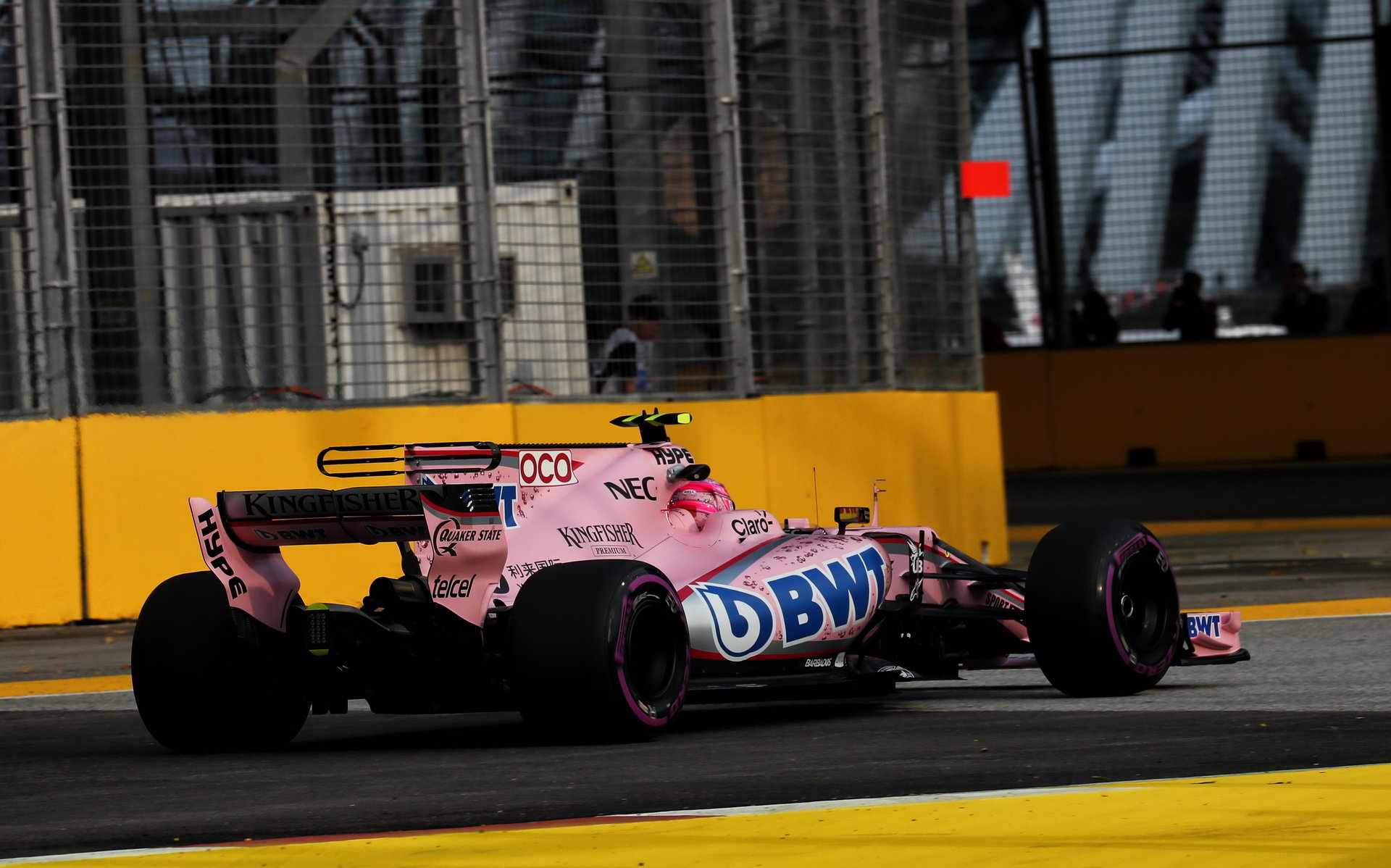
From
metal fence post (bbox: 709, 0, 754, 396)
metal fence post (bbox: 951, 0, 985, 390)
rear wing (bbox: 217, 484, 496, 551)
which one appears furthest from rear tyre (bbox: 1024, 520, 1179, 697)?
metal fence post (bbox: 951, 0, 985, 390)

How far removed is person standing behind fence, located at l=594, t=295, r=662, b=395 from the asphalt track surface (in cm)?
468

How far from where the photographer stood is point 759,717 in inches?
321

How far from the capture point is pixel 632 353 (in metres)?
13.7

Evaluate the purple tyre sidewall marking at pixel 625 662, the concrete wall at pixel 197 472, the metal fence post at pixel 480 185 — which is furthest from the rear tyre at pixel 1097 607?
the metal fence post at pixel 480 185

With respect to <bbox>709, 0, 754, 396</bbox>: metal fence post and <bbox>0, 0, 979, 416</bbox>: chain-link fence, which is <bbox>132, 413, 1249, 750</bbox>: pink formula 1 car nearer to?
<bbox>0, 0, 979, 416</bbox>: chain-link fence

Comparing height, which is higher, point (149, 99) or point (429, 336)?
point (149, 99)

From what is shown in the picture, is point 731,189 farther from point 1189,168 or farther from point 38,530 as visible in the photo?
point 1189,168

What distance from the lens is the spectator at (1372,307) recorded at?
84.6 ft

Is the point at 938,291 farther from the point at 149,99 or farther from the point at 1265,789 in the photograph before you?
the point at 1265,789

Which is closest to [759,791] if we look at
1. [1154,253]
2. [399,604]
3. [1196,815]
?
[1196,815]

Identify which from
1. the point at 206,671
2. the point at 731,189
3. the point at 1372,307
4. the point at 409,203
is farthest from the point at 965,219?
the point at 1372,307

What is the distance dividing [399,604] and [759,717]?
179cm

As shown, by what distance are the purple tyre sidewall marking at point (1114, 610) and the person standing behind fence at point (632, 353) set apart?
593 cm

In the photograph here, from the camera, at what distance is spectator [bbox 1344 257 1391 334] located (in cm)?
2580
